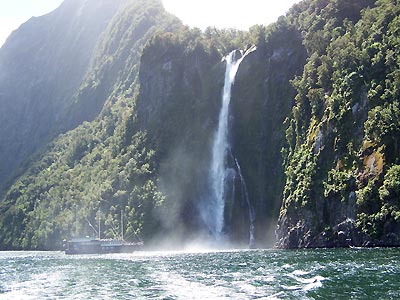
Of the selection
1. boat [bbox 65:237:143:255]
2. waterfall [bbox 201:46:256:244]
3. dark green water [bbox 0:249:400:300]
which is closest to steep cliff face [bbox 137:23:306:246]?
waterfall [bbox 201:46:256:244]

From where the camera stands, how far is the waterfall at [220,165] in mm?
134750

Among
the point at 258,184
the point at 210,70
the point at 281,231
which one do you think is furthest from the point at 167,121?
the point at 281,231

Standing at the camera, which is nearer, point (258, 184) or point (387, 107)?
point (387, 107)

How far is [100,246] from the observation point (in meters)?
143

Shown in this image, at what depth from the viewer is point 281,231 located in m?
112

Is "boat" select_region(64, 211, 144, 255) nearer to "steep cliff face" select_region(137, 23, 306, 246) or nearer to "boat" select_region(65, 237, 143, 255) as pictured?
"boat" select_region(65, 237, 143, 255)

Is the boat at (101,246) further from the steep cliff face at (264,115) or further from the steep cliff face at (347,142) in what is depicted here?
the steep cliff face at (347,142)

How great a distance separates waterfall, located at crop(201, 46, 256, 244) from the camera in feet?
442

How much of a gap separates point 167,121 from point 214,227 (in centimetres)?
4107

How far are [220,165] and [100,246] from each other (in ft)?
107

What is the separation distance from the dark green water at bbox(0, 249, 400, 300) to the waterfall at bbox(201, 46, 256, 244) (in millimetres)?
57566

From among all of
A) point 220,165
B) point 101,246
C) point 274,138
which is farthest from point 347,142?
point 101,246

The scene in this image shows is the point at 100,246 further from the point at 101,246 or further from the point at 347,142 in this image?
the point at 347,142

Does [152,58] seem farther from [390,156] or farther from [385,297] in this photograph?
[385,297]
